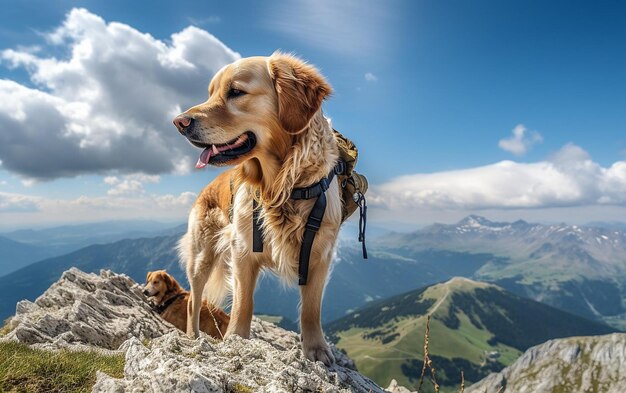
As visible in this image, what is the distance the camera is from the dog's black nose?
512 cm

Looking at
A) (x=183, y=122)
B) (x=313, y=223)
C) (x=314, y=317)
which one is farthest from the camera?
(x=314, y=317)

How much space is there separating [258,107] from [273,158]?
0.78 metres

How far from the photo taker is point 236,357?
495 centimetres

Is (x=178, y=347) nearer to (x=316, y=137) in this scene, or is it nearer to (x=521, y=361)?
(x=316, y=137)

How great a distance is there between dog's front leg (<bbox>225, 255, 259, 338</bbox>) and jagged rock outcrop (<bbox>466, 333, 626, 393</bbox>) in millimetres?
190524

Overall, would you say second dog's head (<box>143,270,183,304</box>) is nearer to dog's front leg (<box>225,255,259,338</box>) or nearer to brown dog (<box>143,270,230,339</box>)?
brown dog (<box>143,270,230,339</box>)

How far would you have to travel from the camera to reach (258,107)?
18.7ft

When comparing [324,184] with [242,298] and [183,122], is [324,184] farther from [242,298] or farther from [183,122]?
[242,298]

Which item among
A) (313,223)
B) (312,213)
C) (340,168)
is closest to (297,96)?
(340,168)

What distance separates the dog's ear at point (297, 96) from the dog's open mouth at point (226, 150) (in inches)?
21.4

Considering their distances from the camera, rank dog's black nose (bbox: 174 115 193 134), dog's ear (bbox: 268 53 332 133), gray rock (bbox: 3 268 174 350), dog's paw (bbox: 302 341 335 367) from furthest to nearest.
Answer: gray rock (bbox: 3 268 174 350) → dog's paw (bbox: 302 341 335 367) → dog's ear (bbox: 268 53 332 133) → dog's black nose (bbox: 174 115 193 134)

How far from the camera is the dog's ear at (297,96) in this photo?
5.68 metres

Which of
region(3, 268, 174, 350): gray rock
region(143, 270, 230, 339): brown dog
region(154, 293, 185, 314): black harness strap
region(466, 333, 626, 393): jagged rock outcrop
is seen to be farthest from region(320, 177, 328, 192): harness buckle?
region(466, 333, 626, 393): jagged rock outcrop

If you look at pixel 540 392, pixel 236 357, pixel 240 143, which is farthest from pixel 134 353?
→ pixel 540 392
